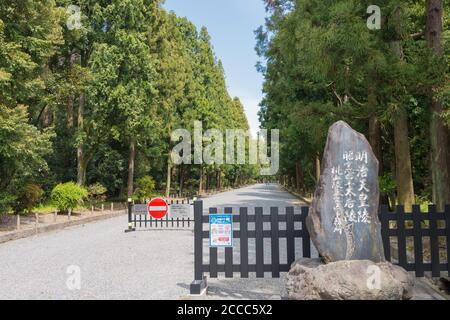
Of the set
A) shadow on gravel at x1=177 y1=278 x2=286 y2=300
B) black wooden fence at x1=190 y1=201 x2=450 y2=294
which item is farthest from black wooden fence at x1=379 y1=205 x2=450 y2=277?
shadow on gravel at x1=177 y1=278 x2=286 y2=300

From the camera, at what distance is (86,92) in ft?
74.4

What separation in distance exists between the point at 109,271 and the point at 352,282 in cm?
487

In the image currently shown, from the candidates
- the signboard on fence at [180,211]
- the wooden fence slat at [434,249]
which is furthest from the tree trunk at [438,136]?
the signboard on fence at [180,211]

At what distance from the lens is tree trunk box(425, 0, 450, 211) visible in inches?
370

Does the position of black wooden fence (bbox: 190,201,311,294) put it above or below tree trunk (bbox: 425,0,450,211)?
below

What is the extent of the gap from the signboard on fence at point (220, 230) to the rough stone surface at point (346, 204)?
50.1 inches

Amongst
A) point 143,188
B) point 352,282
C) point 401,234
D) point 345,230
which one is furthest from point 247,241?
point 143,188

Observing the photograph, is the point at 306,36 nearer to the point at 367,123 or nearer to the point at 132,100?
the point at 367,123

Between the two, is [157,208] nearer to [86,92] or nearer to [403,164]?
[403,164]

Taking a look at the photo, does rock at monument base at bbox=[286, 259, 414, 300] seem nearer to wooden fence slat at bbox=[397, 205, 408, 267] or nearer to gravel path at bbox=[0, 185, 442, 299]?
gravel path at bbox=[0, 185, 442, 299]

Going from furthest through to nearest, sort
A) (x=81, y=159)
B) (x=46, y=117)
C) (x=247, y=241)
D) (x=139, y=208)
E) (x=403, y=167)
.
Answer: (x=46, y=117)
(x=81, y=159)
(x=139, y=208)
(x=403, y=167)
(x=247, y=241)

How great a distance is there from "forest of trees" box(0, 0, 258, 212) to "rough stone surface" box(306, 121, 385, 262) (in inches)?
415

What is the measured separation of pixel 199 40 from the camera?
4681 cm

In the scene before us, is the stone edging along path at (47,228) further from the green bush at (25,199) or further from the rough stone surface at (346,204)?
the rough stone surface at (346,204)
